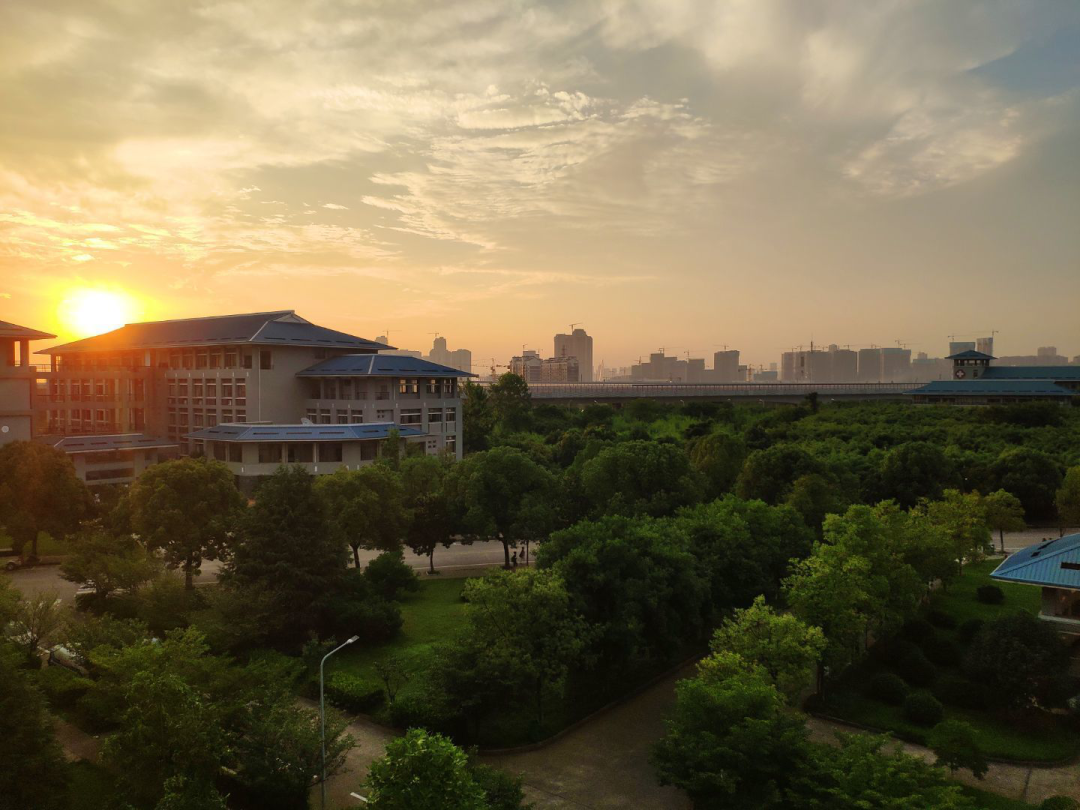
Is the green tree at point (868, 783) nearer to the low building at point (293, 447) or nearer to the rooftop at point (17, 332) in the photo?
the low building at point (293, 447)

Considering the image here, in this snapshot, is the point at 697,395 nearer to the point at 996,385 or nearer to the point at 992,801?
the point at 996,385

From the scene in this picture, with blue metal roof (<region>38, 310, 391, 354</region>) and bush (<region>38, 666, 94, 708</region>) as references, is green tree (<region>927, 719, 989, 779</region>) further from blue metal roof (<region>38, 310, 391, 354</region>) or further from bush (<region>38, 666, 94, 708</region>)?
blue metal roof (<region>38, 310, 391, 354</region>)

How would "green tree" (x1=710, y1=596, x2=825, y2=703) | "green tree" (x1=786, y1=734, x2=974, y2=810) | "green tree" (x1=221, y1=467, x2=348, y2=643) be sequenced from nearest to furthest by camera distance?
1. "green tree" (x1=786, y1=734, x2=974, y2=810)
2. "green tree" (x1=710, y1=596, x2=825, y2=703)
3. "green tree" (x1=221, y1=467, x2=348, y2=643)

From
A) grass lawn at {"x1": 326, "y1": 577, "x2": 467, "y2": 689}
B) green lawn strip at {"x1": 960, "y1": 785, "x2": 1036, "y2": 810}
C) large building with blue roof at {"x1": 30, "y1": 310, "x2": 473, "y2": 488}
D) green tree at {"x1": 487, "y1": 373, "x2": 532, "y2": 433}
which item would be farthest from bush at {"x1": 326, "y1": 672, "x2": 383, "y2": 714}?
green tree at {"x1": 487, "y1": 373, "x2": 532, "y2": 433}

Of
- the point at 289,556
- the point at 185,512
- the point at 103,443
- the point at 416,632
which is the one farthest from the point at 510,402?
the point at 289,556

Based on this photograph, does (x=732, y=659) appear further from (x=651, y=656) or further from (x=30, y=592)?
(x=30, y=592)

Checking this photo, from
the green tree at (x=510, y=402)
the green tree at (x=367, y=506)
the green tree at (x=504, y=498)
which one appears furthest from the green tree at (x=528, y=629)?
the green tree at (x=510, y=402)

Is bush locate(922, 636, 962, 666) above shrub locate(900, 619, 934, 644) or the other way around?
the other way around
